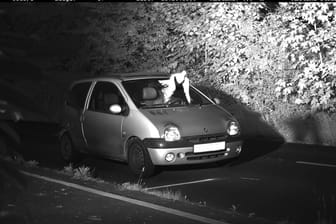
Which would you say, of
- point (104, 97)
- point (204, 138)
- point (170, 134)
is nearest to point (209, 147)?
point (204, 138)

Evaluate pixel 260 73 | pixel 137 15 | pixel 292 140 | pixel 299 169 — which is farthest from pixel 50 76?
pixel 137 15

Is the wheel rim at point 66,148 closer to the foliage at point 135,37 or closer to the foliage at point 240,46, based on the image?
the foliage at point 240,46

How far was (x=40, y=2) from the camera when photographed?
7.12ft

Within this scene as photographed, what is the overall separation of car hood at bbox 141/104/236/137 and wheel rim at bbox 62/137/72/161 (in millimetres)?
2065

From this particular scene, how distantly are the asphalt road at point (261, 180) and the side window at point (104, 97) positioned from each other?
3.12 ft

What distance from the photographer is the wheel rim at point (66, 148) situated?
41.9 feet

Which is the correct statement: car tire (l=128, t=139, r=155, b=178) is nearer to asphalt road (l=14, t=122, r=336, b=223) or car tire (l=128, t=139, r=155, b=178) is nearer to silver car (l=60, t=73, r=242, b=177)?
silver car (l=60, t=73, r=242, b=177)

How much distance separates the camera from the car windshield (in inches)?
455

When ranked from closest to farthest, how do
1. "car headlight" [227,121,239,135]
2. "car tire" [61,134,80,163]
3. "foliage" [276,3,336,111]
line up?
"car headlight" [227,121,239,135] < "car tire" [61,134,80,163] < "foliage" [276,3,336,111]

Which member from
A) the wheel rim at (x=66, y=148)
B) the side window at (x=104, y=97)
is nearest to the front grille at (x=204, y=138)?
the side window at (x=104, y=97)

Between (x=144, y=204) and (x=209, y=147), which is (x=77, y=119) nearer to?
(x=209, y=147)

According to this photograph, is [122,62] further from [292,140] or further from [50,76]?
[50,76]

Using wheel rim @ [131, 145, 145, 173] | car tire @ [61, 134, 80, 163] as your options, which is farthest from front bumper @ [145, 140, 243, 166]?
car tire @ [61, 134, 80, 163]

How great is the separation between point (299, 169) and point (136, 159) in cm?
244
